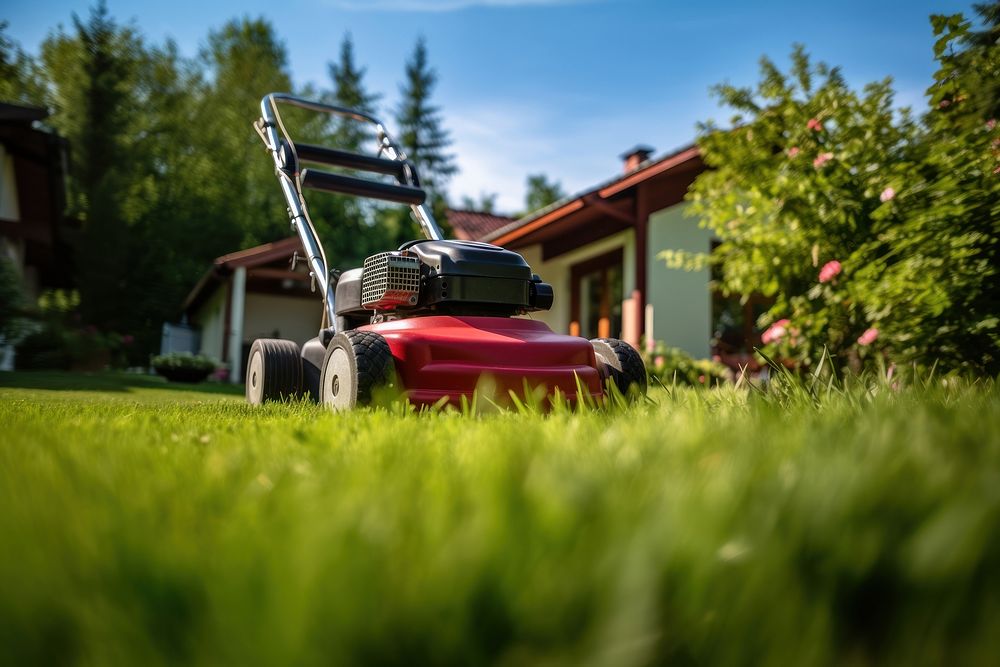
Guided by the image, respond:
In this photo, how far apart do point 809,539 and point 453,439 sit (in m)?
0.99

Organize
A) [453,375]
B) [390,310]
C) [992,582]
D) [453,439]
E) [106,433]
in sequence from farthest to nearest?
[390,310] < [453,375] < [106,433] < [453,439] < [992,582]

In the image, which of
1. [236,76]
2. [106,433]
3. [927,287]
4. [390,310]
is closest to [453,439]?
[106,433]

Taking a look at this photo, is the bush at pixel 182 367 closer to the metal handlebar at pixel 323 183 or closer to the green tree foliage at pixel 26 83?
the metal handlebar at pixel 323 183

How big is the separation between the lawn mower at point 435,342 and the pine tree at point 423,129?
30302mm

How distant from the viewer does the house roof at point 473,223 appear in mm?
17923

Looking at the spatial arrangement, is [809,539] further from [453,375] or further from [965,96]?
[965,96]

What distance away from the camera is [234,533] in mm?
703

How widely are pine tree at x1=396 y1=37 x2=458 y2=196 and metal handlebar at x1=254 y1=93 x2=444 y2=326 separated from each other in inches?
1143

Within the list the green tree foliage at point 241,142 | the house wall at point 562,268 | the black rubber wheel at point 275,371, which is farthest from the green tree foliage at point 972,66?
the green tree foliage at point 241,142

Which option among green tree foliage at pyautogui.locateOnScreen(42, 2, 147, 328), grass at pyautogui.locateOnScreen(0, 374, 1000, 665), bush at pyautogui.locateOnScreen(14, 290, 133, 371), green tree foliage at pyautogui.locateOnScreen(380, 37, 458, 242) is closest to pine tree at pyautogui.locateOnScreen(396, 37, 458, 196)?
green tree foliage at pyautogui.locateOnScreen(380, 37, 458, 242)

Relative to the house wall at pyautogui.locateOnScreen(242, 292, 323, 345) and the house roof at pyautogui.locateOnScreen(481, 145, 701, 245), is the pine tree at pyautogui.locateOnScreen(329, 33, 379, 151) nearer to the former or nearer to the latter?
the house wall at pyautogui.locateOnScreen(242, 292, 323, 345)

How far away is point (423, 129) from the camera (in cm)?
3509

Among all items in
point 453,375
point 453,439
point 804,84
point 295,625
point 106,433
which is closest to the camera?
point 295,625

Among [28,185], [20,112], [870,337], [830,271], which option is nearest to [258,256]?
[28,185]
